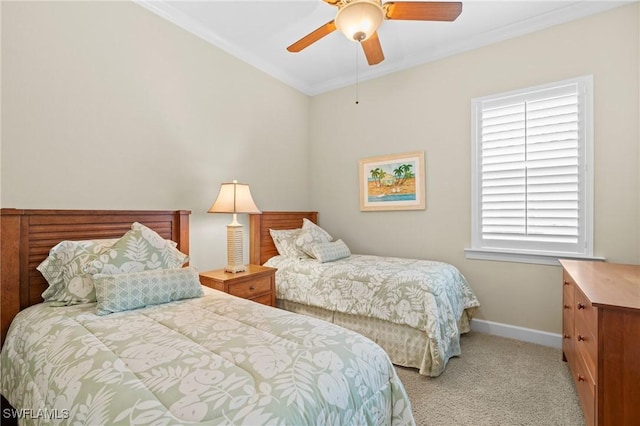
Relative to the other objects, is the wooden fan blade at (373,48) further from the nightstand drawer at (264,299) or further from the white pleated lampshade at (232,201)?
the nightstand drawer at (264,299)

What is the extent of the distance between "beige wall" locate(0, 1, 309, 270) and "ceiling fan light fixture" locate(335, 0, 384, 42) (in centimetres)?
152

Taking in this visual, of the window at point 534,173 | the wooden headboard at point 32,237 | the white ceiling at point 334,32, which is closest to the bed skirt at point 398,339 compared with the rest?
the window at point 534,173

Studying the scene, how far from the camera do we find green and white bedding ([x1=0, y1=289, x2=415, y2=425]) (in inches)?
32.5

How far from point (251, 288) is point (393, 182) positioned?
6.46 feet

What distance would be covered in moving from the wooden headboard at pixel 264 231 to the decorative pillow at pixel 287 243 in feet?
0.27

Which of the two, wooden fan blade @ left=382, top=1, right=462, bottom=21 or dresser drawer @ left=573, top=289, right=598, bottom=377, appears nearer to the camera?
dresser drawer @ left=573, top=289, right=598, bottom=377

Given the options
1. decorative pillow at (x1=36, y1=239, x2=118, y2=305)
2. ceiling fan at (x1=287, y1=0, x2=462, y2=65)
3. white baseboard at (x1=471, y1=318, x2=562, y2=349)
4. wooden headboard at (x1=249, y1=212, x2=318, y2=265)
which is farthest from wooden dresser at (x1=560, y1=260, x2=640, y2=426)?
wooden headboard at (x1=249, y1=212, x2=318, y2=265)

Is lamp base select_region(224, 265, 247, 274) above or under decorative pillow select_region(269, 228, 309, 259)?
under

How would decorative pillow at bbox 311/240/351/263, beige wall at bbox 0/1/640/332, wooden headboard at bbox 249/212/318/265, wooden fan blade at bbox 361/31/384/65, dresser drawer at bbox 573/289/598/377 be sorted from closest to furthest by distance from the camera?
dresser drawer at bbox 573/289/598/377 < beige wall at bbox 0/1/640/332 < wooden fan blade at bbox 361/31/384/65 < decorative pillow at bbox 311/240/351/263 < wooden headboard at bbox 249/212/318/265

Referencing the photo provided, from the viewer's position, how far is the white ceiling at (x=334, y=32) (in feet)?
7.95

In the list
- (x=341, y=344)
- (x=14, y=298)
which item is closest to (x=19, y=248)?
(x=14, y=298)

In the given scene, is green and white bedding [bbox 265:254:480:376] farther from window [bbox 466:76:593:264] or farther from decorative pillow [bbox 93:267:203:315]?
decorative pillow [bbox 93:267:203:315]

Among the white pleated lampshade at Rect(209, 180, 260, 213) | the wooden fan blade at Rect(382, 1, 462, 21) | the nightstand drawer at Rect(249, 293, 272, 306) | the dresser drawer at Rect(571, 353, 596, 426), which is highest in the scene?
the wooden fan blade at Rect(382, 1, 462, 21)

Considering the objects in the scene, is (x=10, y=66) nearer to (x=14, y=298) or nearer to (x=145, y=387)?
(x=14, y=298)
